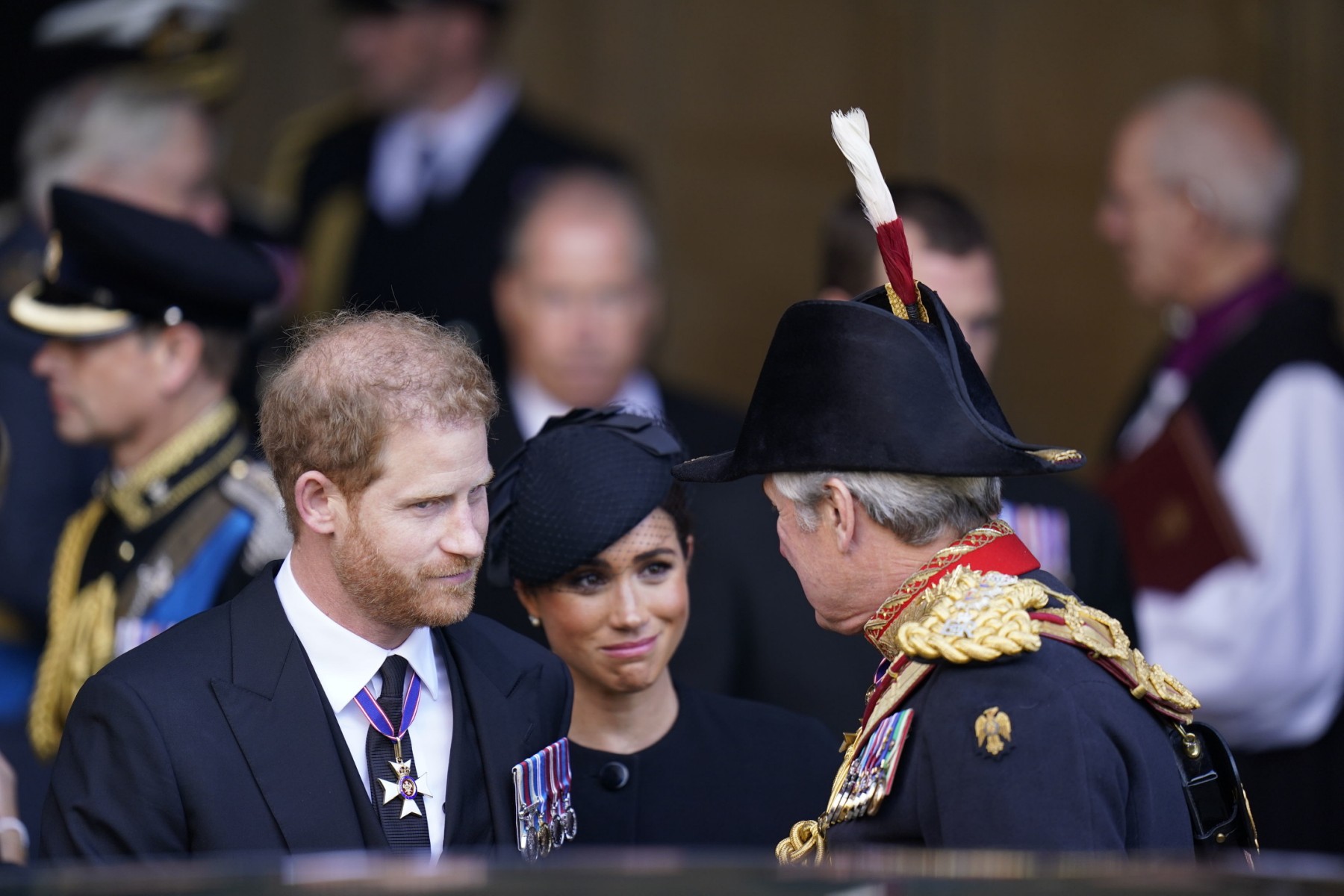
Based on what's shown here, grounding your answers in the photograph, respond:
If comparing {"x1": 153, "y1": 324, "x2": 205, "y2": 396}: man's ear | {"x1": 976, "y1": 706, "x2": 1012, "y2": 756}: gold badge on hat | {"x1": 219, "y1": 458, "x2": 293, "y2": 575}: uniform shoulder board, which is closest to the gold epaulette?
{"x1": 976, "y1": 706, "x2": 1012, "y2": 756}: gold badge on hat

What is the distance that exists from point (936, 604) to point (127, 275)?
1.96 meters

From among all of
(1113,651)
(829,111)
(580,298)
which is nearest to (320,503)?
(1113,651)

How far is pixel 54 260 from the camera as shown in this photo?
3621 mm

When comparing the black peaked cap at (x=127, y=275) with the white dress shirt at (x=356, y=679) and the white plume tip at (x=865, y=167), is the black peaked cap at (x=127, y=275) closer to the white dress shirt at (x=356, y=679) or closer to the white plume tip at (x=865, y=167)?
the white dress shirt at (x=356, y=679)

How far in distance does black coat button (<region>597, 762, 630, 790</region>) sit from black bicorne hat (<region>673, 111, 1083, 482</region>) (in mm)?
563

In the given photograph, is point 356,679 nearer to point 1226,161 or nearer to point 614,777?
point 614,777

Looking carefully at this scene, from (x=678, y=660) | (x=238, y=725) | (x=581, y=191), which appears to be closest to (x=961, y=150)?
(x=581, y=191)

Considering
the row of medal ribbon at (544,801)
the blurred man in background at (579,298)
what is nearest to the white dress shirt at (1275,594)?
the blurred man in background at (579,298)

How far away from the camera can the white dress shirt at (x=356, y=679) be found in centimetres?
244

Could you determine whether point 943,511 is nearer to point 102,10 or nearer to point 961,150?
point 102,10

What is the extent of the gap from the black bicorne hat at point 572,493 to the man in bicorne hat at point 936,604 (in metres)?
0.21

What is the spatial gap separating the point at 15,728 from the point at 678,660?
1728 mm

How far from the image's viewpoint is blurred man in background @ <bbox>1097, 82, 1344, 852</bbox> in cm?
434

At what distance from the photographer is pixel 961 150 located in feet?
22.6
